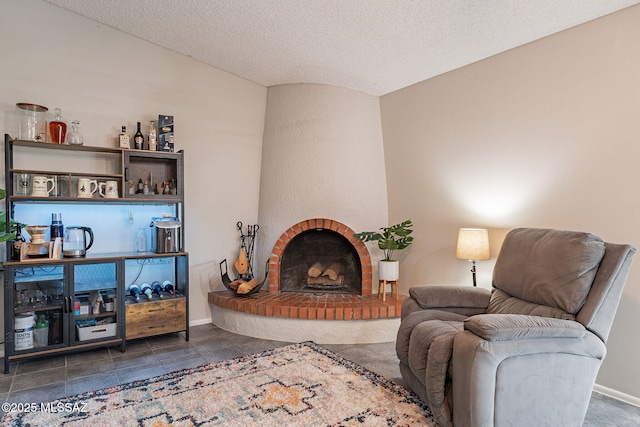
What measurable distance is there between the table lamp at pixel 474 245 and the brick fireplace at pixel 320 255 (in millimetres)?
1131

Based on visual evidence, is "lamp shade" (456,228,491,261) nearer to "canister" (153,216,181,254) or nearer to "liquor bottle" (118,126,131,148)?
"canister" (153,216,181,254)

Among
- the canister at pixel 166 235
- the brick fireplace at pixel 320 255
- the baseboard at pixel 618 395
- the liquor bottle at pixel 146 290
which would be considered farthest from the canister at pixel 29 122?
the baseboard at pixel 618 395

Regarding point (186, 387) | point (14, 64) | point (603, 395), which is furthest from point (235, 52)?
point (603, 395)

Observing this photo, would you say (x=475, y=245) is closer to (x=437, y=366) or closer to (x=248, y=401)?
(x=437, y=366)

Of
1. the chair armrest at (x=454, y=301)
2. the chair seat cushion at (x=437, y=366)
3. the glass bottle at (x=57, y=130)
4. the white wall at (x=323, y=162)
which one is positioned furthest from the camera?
the white wall at (x=323, y=162)

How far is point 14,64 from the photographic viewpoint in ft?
10.1

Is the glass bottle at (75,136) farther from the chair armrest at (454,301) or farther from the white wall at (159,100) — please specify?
the chair armrest at (454,301)

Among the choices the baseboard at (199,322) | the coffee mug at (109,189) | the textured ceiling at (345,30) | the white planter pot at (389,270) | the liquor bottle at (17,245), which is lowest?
the baseboard at (199,322)

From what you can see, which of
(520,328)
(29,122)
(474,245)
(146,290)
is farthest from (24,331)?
(474,245)

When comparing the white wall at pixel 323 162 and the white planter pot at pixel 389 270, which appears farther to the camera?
the white wall at pixel 323 162

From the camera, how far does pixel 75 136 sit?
3.20m

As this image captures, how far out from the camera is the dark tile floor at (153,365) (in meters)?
2.37

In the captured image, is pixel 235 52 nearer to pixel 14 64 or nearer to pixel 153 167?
pixel 153 167

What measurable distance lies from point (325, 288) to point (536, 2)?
305cm
